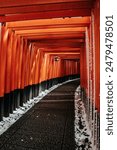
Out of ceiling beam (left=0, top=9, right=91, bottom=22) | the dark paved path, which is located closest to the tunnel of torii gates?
ceiling beam (left=0, top=9, right=91, bottom=22)

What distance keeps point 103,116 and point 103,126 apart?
0.12m

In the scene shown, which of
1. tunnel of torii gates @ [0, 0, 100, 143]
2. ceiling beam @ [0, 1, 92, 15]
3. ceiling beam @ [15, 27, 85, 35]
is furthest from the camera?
ceiling beam @ [15, 27, 85, 35]

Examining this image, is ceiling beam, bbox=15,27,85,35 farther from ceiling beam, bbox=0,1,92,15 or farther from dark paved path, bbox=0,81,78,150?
dark paved path, bbox=0,81,78,150

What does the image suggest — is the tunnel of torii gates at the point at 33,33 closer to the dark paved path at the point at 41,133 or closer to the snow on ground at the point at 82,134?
the snow on ground at the point at 82,134

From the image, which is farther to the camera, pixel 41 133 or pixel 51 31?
pixel 51 31

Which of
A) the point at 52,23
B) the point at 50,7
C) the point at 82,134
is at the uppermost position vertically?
the point at 52,23

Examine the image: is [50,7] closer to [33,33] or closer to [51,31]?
[51,31]

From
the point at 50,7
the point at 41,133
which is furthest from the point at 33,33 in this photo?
the point at 41,133

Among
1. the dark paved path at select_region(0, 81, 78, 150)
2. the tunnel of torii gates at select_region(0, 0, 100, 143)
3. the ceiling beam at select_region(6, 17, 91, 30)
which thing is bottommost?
the dark paved path at select_region(0, 81, 78, 150)

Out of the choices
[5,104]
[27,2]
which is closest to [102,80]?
[27,2]

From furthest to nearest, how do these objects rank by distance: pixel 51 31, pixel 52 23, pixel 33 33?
1. pixel 33 33
2. pixel 51 31
3. pixel 52 23

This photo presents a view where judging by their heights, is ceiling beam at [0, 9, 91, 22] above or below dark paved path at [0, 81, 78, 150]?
above

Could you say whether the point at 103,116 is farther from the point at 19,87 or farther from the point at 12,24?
the point at 19,87

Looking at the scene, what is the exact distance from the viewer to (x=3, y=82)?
346 inches
